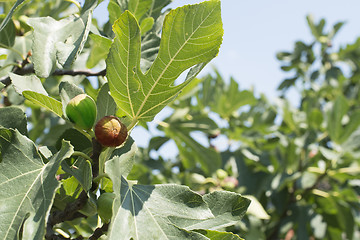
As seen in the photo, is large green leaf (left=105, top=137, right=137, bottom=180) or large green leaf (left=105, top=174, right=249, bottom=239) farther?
large green leaf (left=105, top=137, right=137, bottom=180)

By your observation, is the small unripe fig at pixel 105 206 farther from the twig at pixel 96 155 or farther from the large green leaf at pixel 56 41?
the large green leaf at pixel 56 41

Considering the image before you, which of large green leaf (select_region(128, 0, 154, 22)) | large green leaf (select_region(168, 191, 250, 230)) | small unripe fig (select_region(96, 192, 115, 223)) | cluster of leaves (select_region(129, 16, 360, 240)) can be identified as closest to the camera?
small unripe fig (select_region(96, 192, 115, 223))

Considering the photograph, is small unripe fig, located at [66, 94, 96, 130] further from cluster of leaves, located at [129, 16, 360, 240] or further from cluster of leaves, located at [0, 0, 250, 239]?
cluster of leaves, located at [129, 16, 360, 240]

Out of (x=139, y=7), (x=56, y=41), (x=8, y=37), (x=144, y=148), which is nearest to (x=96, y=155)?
(x=56, y=41)

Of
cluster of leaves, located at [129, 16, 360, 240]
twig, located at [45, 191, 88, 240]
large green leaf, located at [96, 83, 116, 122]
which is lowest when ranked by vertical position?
cluster of leaves, located at [129, 16, 360, 240]

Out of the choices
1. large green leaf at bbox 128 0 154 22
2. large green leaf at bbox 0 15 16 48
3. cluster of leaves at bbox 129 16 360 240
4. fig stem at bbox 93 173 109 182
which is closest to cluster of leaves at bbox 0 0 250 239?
fig stem at bbox 93 173 109 182

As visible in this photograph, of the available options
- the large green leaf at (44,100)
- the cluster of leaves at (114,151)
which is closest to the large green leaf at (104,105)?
the cluster of leaves at (114,151)

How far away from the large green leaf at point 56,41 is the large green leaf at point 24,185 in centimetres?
18

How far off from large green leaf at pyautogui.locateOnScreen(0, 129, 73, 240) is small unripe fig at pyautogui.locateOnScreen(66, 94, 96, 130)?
0.34ft

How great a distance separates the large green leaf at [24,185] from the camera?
66cm

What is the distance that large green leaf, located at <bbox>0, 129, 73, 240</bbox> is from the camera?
66 cm

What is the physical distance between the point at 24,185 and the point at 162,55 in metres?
0.35

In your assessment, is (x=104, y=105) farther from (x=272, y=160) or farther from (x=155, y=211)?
(x=272, y=160)

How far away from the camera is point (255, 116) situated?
8.72 ft
